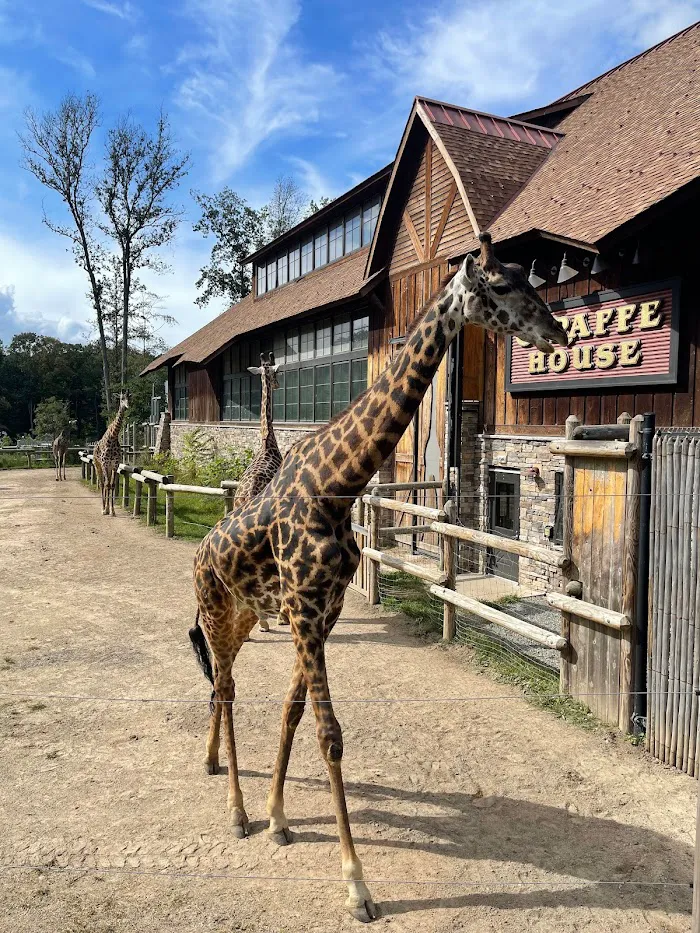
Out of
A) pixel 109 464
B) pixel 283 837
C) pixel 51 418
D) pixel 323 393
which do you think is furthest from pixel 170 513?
pixel 51 418

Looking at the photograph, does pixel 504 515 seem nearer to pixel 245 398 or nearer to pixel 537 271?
pixel 537 271

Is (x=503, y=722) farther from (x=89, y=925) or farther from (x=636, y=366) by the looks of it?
(x=636, y=366)

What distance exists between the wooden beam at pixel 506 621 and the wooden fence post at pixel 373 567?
165 cm

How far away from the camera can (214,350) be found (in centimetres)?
2136

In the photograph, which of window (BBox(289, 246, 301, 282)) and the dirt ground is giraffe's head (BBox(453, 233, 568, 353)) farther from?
window (BBox(289, 246, 301, 282))

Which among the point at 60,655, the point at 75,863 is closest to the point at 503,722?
the point at 75,863

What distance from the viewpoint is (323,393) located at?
55.9 ft

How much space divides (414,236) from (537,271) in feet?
12.9

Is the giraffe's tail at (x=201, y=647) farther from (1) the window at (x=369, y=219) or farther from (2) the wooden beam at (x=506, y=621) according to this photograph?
(1) the window at (x=369, y=219)

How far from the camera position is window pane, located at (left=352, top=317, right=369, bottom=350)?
1509 centimetres

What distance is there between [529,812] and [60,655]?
492 cm

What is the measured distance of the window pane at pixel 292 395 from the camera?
18359 mm

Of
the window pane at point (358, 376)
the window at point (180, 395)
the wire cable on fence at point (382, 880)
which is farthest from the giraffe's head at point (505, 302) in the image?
the window at point (180, 395)

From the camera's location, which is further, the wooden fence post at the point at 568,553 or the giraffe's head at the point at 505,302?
the wooden fence post at the point at 568,553
